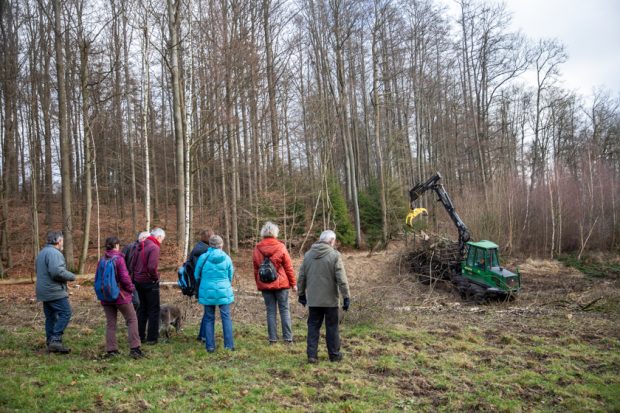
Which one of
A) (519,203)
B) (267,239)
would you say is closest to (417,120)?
(519,203)

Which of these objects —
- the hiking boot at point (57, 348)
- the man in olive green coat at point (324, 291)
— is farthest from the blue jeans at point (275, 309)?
the hiking boot at point (57, 348)

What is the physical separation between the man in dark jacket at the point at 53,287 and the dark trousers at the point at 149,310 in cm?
100

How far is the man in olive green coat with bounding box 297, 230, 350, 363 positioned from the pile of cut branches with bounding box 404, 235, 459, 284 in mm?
10590

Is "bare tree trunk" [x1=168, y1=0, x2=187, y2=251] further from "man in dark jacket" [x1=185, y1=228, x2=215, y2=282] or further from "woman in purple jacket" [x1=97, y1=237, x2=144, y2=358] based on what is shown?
"woman in purple jacket" [x1=97, y1=237, x2=144, y2=358]

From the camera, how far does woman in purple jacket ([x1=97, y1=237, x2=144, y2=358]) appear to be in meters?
6.40

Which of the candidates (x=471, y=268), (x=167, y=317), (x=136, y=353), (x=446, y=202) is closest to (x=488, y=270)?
(x=471, y=268)

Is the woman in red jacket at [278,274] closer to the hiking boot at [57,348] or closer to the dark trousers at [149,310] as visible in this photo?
the dark trousers at [149,310]

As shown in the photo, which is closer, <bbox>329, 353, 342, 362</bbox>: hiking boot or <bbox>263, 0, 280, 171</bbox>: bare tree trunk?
<bbox>329, 353, 342, 362</bbox>: hiking boot

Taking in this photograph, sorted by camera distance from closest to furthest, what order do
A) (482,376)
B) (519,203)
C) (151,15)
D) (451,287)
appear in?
(482,376), (151,15), (451,287), (519,203)

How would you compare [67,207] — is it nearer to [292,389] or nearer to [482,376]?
Result: [292,389]

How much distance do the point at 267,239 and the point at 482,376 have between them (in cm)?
352

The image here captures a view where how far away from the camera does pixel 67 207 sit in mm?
15281

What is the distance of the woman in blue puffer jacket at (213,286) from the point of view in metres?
6.77

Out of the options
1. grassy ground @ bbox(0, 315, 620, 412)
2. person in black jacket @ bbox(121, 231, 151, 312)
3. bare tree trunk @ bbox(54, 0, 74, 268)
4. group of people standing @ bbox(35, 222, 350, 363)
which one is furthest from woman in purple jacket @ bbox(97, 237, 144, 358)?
bare tree trunk @ bbox(54, 0, 74, 268)
